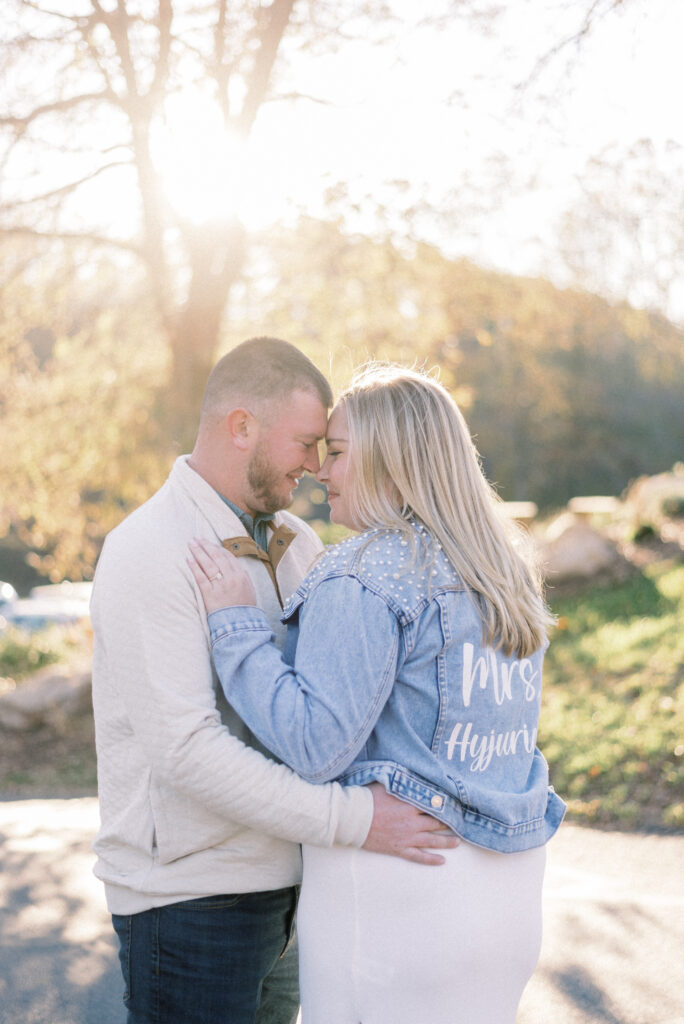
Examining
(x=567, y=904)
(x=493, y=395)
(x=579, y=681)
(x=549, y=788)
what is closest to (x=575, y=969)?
(x=567, y=904)

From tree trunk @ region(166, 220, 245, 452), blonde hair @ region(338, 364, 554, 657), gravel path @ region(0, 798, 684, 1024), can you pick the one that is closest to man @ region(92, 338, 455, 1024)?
blonde hair @ region(338, 364, 554, 657)

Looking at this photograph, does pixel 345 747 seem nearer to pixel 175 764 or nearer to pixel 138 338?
pixel 175 764

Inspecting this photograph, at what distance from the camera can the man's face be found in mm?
2586

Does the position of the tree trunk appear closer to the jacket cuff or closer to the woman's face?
the woman's face

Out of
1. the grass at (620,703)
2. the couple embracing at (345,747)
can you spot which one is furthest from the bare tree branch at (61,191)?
the couple embracing at (345,747)

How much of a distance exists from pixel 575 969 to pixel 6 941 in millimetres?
2500

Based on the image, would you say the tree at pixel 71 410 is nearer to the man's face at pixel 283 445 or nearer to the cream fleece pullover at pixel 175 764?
the man's face at pixel 283 445

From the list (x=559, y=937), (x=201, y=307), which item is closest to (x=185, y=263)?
(x=201, y=307)

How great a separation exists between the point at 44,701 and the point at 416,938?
27.1 feet

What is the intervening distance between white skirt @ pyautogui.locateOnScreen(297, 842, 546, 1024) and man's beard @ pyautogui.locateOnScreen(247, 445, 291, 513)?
930mm

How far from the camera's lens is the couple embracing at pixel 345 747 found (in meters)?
2.05

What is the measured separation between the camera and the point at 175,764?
84.1 inches

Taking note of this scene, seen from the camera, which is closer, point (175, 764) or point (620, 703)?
point (175, 764)

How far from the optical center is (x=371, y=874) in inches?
82.6
